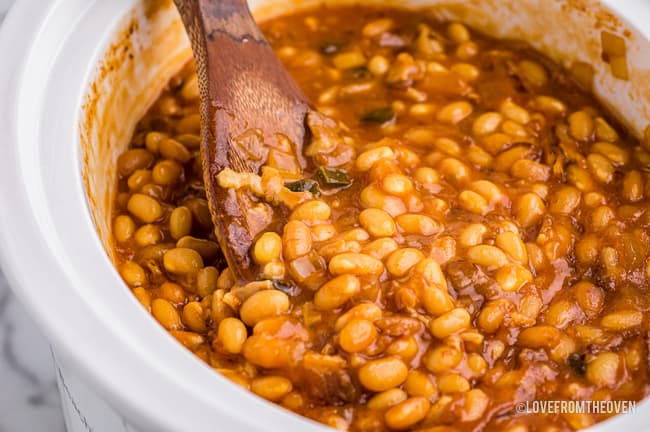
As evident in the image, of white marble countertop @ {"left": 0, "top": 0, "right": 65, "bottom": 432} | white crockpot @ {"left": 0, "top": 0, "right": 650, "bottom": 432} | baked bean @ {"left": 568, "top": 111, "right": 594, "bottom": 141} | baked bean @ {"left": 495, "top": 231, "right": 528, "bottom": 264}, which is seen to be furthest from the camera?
white marble countertop @ {"left": 0, "top": 0, "right": 65, "bottom": 432}

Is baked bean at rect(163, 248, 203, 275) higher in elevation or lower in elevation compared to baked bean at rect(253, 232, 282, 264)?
lower

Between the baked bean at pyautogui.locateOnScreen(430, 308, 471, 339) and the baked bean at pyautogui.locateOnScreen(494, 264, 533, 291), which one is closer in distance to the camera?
the baked bean at pyautogui.locateOnScreen(430, 308, 471, 339)

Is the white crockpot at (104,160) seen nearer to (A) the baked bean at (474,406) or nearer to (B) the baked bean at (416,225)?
(A) the baked bean at (474,406)

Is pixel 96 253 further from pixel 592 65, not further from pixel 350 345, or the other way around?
pixel 592 65

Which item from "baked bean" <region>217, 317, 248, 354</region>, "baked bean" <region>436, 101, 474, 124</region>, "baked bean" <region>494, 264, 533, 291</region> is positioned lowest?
"baked bean" <region>217, 317, 248, 354</region>

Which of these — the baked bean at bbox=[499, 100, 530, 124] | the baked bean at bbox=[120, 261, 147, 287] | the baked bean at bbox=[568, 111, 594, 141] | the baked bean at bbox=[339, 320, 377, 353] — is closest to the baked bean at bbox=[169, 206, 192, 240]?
the baked bean at bbox=[120, 261, 147, 287]

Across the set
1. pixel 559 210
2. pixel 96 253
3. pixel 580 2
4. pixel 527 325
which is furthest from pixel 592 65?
pixel 96 253

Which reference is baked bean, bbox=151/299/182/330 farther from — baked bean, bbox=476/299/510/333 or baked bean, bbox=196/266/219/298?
baked bean, bbox=476/299/510/333
